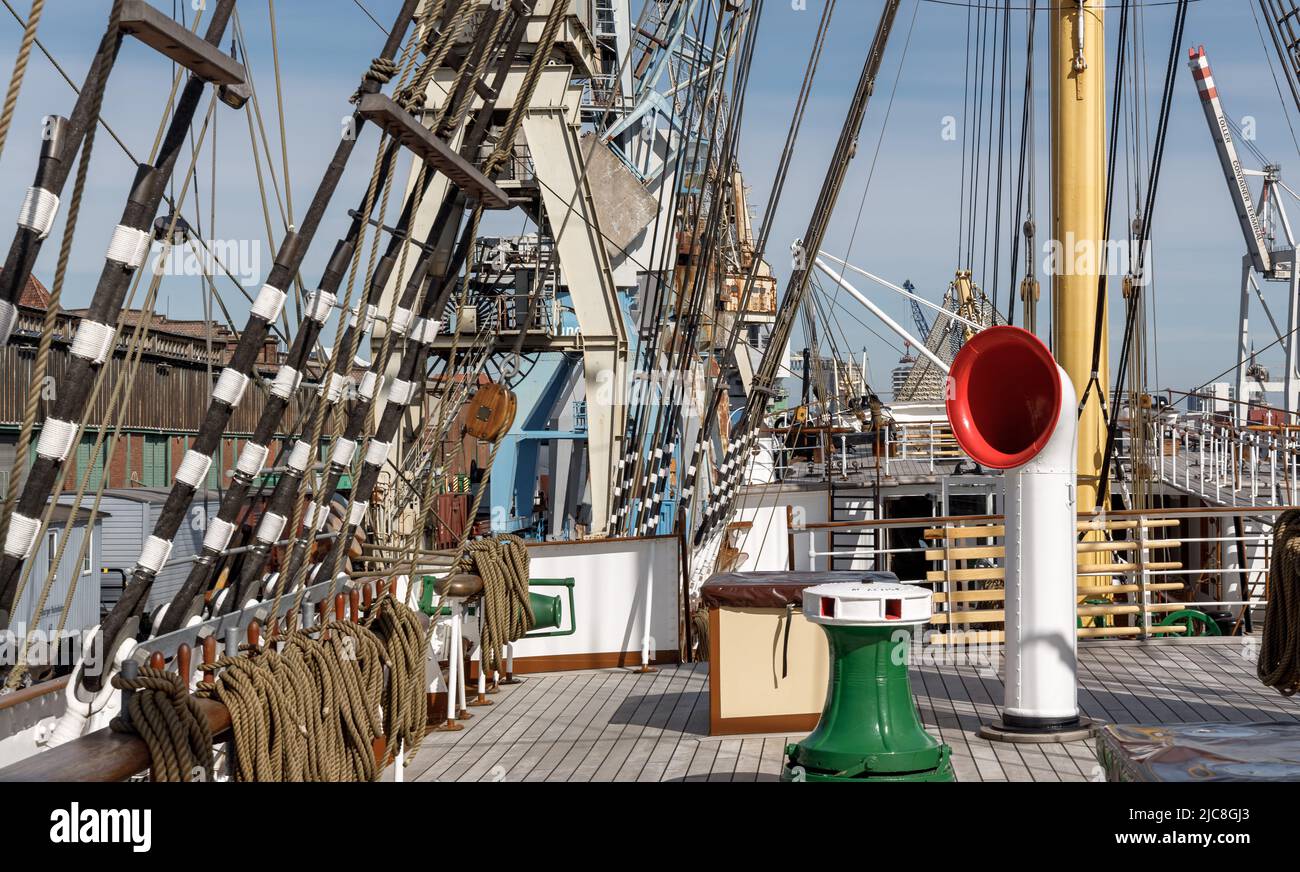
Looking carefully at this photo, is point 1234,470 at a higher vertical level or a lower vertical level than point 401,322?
lower

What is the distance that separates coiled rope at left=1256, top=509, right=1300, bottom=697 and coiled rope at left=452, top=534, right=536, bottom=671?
4066mm

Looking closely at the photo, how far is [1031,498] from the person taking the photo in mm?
5984

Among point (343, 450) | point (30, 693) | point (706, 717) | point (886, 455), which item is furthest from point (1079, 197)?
point (886, 455)

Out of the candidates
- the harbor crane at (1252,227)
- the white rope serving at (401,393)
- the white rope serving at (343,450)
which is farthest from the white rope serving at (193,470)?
the harbor crane at (1252,227)

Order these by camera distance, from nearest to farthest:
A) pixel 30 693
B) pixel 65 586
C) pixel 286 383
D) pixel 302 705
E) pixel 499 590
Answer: pixel 302 705, pixel 30 693, pixel 286 383, pixel 499 590, pixel 65 586

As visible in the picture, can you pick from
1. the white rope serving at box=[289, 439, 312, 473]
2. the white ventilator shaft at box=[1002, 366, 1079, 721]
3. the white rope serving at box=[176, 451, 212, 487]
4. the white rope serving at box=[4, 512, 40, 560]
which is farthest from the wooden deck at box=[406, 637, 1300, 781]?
the white rope serving at box=[4, 512, 40, 560]

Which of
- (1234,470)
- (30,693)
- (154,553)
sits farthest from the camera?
(1234,470)

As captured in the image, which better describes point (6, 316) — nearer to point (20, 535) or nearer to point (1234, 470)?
point (20, 535)

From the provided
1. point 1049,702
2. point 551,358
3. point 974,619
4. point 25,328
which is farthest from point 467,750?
point 551,358

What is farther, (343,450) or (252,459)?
(343,450)

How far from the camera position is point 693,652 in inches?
381

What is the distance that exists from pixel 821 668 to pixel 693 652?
3.35 metres

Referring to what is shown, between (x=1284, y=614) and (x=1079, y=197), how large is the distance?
6.11 meters
